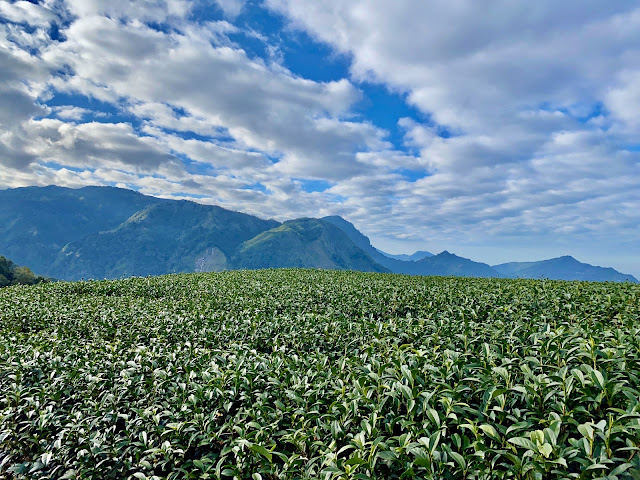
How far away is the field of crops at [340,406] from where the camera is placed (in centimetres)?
294

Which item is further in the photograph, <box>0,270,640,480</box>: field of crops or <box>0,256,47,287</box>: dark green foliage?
<box>0,256,47,287</box>: dark green foliage

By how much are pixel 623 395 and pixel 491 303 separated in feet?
25.4

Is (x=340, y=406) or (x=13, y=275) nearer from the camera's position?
(x=340, y=406)

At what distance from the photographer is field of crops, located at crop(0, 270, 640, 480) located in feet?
9.65

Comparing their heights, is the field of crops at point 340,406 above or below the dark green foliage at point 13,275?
above

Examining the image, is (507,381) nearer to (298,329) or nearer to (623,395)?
(623,395)

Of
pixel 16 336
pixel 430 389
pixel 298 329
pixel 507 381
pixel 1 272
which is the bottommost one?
pixel 1 272

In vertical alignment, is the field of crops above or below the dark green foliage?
above

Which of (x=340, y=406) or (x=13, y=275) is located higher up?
(x=340, y=406)

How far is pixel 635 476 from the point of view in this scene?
2389 millimetres

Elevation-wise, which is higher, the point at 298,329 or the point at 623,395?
the point at 623,395

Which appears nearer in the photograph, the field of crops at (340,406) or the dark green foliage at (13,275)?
the field of crops at (340,406)

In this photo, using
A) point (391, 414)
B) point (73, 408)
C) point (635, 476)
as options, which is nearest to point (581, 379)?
point (635, 476)

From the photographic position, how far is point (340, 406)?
395 cm
